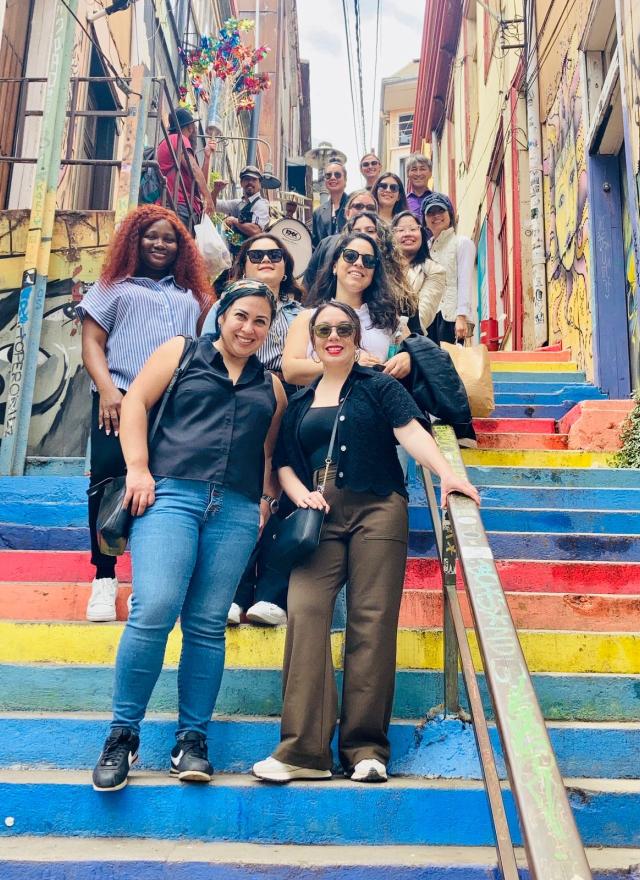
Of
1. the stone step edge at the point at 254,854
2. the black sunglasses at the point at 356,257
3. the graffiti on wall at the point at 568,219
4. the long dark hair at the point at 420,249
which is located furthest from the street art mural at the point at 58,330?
the graffiti on wall at the point at 568,219

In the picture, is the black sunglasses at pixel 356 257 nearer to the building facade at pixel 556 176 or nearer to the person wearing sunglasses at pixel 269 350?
the person wearing sunglasses at pixel 269 350

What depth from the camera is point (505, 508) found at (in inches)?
175

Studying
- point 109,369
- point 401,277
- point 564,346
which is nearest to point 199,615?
point 109,369

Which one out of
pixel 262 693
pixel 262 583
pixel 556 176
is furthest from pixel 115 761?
pixel 556 176

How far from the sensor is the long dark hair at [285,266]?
13.9 feet

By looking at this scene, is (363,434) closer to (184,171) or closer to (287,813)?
(287,813)

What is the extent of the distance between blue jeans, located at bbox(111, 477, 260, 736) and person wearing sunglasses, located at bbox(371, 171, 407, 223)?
3693 millimetres

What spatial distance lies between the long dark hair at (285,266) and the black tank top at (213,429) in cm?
130

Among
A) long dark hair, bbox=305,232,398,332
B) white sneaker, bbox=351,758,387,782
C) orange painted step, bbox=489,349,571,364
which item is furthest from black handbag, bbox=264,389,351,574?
orange painted step, bbox=489,349,571,364

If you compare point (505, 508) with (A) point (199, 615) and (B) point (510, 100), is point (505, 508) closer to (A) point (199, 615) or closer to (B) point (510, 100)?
(A) point (199, 615)

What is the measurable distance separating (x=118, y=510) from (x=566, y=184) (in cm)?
752

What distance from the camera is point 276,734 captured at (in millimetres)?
2869

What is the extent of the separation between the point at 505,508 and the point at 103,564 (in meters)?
2.13

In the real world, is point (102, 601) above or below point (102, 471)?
below
